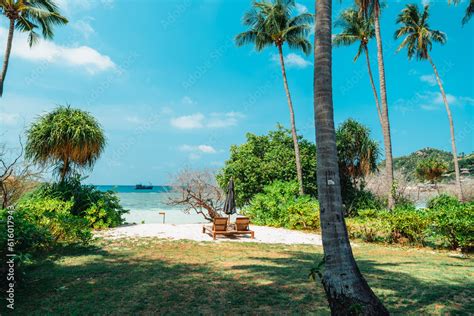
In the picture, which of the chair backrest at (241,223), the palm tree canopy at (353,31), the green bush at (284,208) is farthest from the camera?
the palm tree canopy at (353,31)

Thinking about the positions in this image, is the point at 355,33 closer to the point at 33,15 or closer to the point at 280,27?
the point at 280,27

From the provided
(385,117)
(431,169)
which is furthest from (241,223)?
(431,169)

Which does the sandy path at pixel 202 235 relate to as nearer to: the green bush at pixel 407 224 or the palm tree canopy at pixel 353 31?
the green bush at pixel 407 224

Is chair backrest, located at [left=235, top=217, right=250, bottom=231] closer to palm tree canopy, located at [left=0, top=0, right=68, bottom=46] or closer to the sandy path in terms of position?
the sandy path

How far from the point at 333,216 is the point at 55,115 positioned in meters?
14.4

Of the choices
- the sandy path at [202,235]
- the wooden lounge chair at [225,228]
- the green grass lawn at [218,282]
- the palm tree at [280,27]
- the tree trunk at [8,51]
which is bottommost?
the green grass lawn at [218,282]

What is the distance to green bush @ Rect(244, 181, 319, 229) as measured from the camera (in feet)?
47.2

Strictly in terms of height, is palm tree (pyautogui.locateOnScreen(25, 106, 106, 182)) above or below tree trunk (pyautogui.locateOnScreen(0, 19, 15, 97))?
below

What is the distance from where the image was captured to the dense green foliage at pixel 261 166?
1981cm

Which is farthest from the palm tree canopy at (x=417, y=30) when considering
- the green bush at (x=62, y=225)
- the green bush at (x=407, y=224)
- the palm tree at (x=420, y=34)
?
the green bush at (x=62, y=225)

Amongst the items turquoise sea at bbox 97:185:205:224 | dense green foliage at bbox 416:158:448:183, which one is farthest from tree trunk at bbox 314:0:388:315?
dense green foliage at bbox 416:158:448:183

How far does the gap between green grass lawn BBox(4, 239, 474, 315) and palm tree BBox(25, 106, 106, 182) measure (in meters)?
6.71

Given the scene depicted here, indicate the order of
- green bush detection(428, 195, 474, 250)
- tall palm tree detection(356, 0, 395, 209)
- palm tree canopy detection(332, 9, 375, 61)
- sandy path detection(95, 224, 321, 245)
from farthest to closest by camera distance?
palm tree canopy detection(332, 9, 375, 61)
tall palm tree detection(356, 0, 395, 209)
sandy path detection(95, 224, 321, 245)
green bush detection(428, 195, 474, 250)

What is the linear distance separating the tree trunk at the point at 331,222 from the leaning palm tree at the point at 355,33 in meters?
17.7
